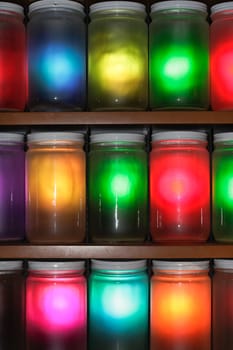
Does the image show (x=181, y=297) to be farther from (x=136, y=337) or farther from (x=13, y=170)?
(x=13, y=170)

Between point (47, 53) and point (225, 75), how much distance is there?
415mm

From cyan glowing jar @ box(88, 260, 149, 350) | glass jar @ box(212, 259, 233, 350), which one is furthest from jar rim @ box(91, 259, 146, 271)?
glass jar @ box(212, 259, 233, 350)

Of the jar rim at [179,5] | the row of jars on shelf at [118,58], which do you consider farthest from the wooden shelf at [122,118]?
the jar rim at [179,5]

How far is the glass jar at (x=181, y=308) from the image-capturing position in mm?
1257

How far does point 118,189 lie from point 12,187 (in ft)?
0.82

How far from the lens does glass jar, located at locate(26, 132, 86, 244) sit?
127cm

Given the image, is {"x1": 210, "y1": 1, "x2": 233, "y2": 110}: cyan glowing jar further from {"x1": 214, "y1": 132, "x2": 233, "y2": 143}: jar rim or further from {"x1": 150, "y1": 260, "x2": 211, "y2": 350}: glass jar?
{"x1": 150, "y1": 260, "x2": 211, "y2": 350}: glass jar

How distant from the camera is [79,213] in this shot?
1294 mm

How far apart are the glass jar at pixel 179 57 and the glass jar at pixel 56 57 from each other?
174 mm

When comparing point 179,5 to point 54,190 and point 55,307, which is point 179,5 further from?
point 55,307

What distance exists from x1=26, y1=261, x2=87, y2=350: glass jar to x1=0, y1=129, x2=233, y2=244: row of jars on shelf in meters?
0.07

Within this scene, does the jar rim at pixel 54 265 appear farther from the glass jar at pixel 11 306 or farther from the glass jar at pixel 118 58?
the glass jar at pixel 118 58

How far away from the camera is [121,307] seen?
1.26 m

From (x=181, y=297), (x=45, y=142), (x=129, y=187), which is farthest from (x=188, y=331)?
(x=45, y=142)
